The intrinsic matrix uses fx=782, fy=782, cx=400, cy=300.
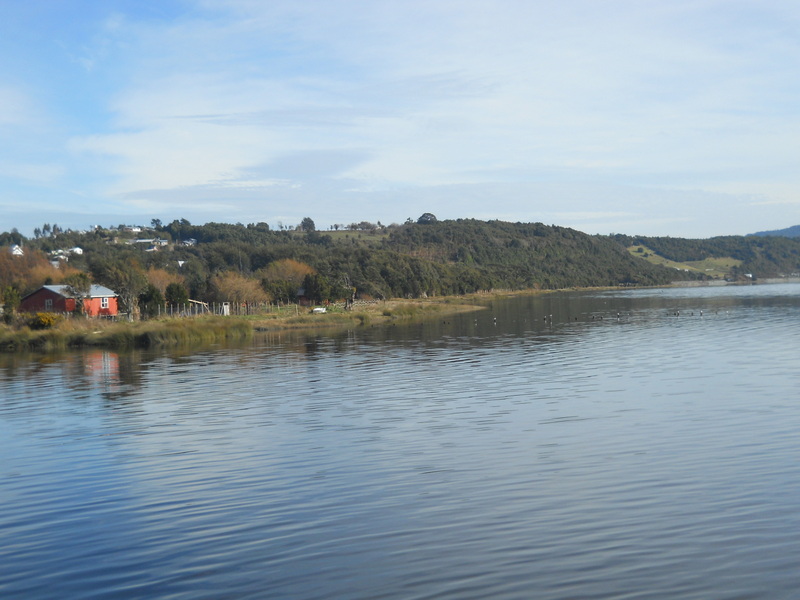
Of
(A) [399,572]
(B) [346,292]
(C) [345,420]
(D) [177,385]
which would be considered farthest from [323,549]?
(B) [346,292]

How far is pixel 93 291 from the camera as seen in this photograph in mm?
78500

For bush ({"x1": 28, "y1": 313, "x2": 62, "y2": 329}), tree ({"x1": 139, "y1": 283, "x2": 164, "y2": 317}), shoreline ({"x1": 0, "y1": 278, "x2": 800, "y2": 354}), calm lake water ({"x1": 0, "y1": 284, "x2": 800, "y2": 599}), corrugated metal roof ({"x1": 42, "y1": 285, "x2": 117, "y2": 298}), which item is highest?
corrugated metal roof ({"x1": 42, "y1": 285, "x2": 117, "y2": 298})

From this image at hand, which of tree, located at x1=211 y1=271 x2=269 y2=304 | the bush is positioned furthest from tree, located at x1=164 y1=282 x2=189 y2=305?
the bush

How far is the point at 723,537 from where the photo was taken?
11.8 m

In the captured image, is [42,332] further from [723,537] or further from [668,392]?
[723,537]

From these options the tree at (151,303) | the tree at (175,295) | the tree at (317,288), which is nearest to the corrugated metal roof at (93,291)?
the tree at (175,295)

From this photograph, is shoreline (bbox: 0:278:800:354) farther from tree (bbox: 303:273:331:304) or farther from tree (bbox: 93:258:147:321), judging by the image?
tree (bbox: 303:273:331:304)

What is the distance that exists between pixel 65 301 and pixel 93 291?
3640 mm

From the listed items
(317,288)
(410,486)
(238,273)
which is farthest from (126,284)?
(410,486)

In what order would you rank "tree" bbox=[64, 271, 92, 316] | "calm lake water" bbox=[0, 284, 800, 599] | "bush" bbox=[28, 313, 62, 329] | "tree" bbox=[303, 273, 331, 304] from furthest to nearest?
"tree" bbox=[303, 273, 331, 304] → "tree" bbox=[64, 271, 92, 316] → "bush" bbox=[28, 313, 62, 329] → "calm lake water" bbox=[0, 284, 800, 599]

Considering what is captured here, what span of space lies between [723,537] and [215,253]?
152m

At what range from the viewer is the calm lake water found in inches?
423

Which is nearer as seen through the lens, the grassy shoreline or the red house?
the grassy shoreline

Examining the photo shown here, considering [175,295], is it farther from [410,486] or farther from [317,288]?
[410,486]
